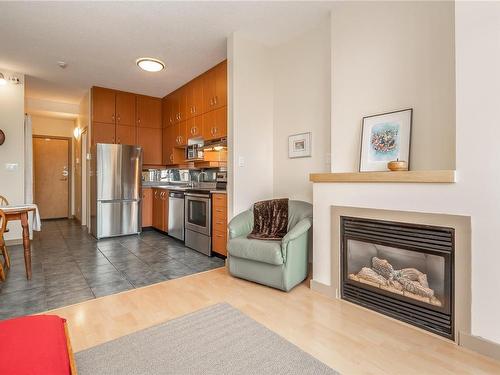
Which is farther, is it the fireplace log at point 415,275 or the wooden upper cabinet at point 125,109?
the wooden upper cabinet at point 125,109

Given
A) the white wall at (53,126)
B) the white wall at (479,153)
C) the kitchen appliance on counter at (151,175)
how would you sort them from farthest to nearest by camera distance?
the white wall at (53,126) < the kitchen appliance on counter at (151,175) < the white wall at (479,153)

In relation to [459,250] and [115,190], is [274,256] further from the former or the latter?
[115,190]

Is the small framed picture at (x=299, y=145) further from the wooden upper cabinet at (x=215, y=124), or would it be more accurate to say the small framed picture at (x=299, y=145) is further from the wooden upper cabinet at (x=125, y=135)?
the wooden upper cabinet at (x=125, y=135)

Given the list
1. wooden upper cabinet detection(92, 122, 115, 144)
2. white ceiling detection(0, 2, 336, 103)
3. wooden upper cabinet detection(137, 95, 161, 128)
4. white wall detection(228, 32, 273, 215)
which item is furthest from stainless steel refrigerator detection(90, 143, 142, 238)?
white wall detection(228, 32, 273, 215)

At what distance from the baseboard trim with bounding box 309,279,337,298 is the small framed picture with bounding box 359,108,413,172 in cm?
111

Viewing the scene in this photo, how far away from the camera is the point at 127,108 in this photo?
5266 mm

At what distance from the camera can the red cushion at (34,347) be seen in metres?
0.92

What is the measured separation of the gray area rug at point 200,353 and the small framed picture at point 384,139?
1.66 meters

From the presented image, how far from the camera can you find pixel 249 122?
11.1 feet

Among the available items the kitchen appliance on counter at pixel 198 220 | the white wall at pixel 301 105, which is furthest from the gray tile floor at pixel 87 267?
the white wall at pixel 301 105

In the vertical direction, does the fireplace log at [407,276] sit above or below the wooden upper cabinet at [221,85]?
below

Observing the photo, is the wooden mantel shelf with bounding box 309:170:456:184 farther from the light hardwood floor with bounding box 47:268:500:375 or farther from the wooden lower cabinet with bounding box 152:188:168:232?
the wooden lower cabinet with bounding box 152:188:168:232

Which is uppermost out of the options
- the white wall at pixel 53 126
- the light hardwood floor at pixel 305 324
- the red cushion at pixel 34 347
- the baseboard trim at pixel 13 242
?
the white wall at pixel 53 126

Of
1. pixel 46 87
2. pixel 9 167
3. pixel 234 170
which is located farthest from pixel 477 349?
pixel 46 87
